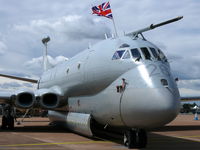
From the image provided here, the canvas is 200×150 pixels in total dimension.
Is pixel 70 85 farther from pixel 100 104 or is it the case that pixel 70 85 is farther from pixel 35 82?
pixel 35 82

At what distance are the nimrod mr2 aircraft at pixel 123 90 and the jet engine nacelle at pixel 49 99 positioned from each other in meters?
0.14

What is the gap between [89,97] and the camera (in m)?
11.8

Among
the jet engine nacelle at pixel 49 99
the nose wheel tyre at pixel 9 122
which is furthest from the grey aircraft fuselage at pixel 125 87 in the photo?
the nose wheel tyre at pixel 9 122

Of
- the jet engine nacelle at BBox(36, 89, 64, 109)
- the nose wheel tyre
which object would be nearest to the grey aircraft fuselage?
the jet engine nacelle at BBox(36, 89, 64, 109)

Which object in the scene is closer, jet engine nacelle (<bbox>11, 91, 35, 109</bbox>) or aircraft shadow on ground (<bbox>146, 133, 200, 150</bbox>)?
aircraft shadow on ground (<bbox>146, 133, 200, 150</bbox>)

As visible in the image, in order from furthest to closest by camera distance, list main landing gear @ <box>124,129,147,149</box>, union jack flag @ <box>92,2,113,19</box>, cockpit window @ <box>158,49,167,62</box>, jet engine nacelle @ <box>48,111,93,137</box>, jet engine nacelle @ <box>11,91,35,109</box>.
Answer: union jack flag @ <box>92,2,113,19</box> < jet engine nacelle @ <box>11,91,35,109</box> < jet engine nacelle @ <box>48,111,93,137</box> < cockpit window @ <box>158,49,167,62</box> < main landing gear @ <box>124,129,147,149</box>

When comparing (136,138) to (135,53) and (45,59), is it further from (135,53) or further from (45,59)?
(45,59)

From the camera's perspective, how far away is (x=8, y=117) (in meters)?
16.7

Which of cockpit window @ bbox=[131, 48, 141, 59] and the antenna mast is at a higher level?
the antenna mast

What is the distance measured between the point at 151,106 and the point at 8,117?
1085 centimetres

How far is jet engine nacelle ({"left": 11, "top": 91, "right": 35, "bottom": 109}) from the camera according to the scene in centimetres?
1487

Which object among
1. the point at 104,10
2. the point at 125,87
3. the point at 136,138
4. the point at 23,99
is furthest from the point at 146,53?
the point at 23,99

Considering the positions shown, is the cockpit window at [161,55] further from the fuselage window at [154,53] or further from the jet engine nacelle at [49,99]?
the jet engine nacelle at [49,99]

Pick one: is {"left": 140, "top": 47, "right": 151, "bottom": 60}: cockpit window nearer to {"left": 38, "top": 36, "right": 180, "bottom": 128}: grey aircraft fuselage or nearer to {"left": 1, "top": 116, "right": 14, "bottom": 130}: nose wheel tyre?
{"left": 38, "top": 36, "right": 180, "bottom": 128}: grey aircraft fuselage
